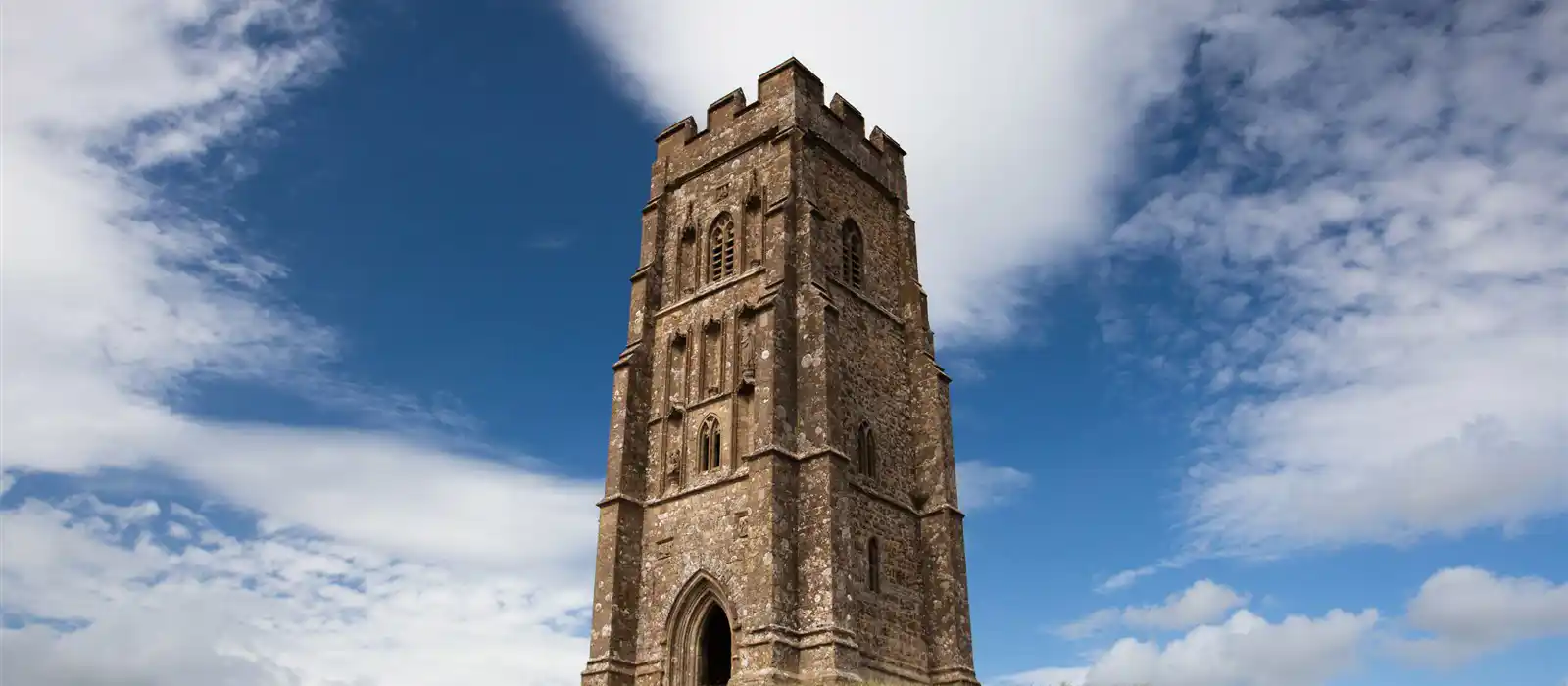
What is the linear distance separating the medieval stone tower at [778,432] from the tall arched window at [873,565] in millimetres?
70

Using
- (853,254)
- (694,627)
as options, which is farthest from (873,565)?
(853,254)

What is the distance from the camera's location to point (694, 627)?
83.5 ft

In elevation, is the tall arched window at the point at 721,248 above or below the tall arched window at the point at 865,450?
above

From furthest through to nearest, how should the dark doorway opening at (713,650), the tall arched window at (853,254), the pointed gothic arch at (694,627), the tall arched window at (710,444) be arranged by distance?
the tall arched window at (853,254), the tall arched window at (710,444), the dark doorway opening at (713,650), the pointed gothic arch at (694,627)

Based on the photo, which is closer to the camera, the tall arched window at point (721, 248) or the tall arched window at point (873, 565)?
the tall arched window at point (873, 565)

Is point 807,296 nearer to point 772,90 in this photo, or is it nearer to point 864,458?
point 864,458

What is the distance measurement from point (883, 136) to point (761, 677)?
17870 millimetres

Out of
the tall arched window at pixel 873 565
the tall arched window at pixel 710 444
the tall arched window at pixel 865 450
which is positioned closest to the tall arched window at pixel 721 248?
the tall arched window at pixel 710 444

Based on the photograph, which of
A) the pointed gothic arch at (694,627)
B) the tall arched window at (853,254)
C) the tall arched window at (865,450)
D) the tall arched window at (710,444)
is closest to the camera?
the pointed gothic arch at (694,627)

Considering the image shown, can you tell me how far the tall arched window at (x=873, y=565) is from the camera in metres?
25.7

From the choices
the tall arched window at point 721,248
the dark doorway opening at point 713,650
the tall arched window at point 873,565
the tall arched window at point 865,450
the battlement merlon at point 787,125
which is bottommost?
the dark doorway opening at point 713,650

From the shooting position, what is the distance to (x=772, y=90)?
30391mm

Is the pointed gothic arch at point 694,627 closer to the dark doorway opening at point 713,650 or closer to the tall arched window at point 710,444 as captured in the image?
the dark doorway opening at point 713,650

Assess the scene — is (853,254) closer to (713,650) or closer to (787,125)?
(787,125)
